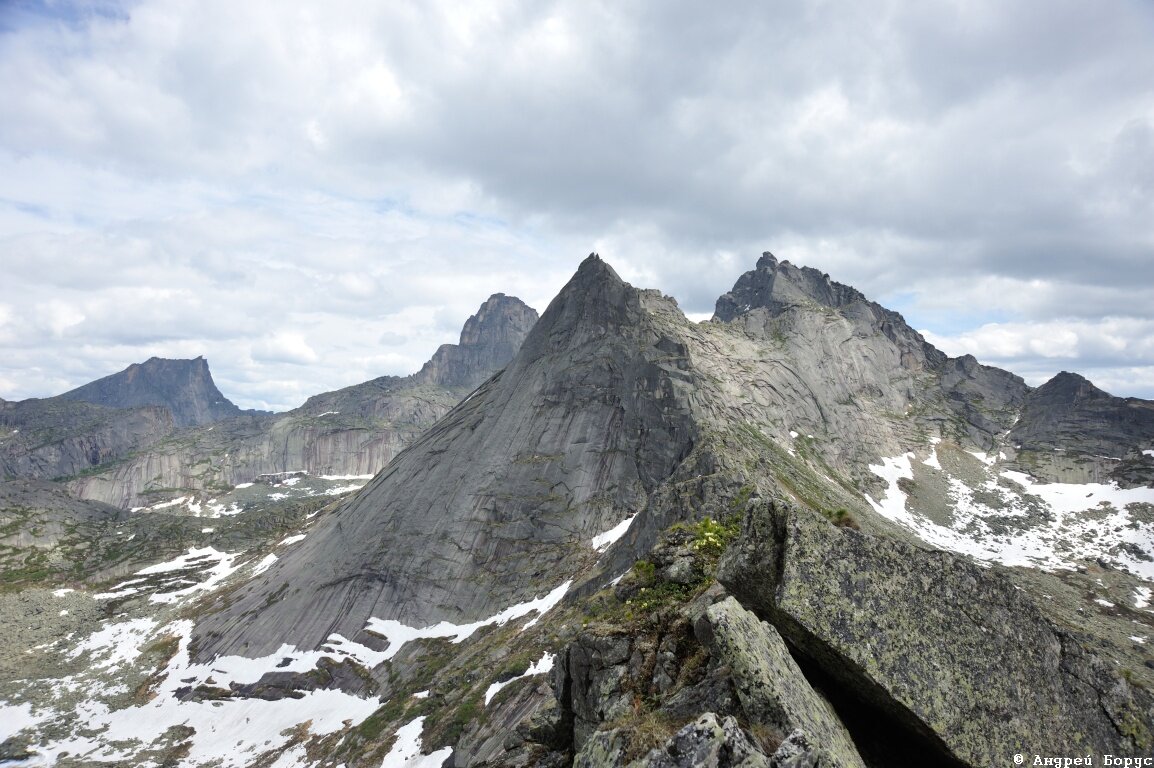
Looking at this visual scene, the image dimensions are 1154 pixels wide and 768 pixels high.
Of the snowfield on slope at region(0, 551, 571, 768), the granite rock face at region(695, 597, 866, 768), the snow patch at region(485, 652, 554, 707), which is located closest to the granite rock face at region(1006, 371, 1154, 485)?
the snowfield on slope at region(0, 551, 571, 768)

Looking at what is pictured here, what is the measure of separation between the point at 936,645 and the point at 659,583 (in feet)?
23.2

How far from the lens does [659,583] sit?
50.3 ft

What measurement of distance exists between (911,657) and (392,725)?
49.6 metres

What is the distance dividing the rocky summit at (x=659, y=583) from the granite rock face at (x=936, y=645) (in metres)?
0.05

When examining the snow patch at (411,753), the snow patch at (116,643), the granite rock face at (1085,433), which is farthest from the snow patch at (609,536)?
the granite rock face at (1085,433)

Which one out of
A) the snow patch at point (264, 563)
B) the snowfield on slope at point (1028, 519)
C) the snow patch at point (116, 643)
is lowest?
the snow patch at point (116, 643)

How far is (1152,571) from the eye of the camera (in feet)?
313

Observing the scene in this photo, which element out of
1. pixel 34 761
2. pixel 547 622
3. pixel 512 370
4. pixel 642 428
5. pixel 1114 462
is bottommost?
pixel 34 761

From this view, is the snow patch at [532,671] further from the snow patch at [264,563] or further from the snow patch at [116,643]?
the snow patch at [264,563]

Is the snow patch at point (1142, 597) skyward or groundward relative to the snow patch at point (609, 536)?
groundward

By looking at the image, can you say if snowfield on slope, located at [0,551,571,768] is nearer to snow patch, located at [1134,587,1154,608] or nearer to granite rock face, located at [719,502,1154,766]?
granite rock face, located at [719,502,1154,766]

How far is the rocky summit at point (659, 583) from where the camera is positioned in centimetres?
942

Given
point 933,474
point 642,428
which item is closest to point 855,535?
point 642,428

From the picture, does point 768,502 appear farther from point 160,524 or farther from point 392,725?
point 160,524
